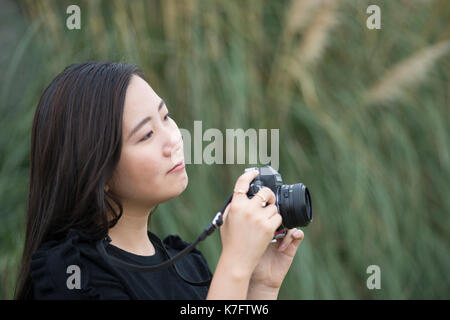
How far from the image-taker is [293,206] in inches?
41.3

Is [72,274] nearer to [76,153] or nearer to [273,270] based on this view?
[76,153]

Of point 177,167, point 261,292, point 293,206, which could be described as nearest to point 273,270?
point 261,292

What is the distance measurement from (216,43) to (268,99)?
34 cm

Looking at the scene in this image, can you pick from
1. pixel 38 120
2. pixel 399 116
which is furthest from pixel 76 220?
pixel 399 116

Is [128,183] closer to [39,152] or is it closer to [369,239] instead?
[39,152]

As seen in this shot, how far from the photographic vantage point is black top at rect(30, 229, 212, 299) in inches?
37.0

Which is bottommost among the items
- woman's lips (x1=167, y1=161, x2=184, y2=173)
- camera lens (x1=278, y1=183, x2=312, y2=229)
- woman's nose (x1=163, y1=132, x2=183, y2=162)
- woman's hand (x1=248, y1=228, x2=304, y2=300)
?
woman's hand (x1=248, y1=228, x2=304, y2=300)

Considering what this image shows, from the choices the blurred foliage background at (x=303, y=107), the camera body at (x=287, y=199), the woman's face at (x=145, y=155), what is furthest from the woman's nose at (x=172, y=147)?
the blurred foliage background at (x=303, y=107)

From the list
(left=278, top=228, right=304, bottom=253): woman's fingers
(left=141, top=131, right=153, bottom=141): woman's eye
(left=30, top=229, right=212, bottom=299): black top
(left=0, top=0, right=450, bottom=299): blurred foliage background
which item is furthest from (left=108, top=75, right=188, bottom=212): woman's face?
(left=0, top=0, right=450, bottom=299): blurred foliage background

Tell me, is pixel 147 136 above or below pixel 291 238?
above

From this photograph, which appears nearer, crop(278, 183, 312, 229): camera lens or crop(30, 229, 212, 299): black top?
crop(30, 229, 212, 299): black top

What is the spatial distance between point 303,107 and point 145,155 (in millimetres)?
Answer: 1532

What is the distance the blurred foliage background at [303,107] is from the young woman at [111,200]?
0.99 m

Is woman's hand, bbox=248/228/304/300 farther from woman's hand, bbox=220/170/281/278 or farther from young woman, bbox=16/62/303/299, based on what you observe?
woman's hand, bbox=220/170/281/278
